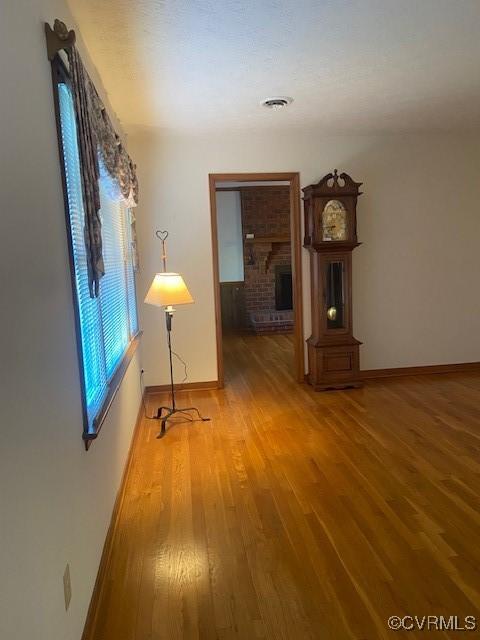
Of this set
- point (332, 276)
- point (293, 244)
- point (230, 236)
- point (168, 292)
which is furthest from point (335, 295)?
point (230, 236)

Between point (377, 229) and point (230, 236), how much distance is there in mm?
3642

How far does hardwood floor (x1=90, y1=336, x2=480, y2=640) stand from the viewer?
5.44ft

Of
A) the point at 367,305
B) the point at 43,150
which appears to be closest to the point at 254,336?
the point at 367,305

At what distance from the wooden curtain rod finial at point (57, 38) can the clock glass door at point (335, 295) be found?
3122mm

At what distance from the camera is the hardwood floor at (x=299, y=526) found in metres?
1.66

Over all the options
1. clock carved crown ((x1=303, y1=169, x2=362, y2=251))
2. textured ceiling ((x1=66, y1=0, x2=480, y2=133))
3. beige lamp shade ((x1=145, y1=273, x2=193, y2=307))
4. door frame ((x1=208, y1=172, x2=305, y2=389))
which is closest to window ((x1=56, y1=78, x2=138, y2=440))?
beige lamp shade ((x1=145, y1=273, x2=193, y2=307))

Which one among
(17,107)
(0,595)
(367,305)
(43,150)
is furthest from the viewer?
(367,305)

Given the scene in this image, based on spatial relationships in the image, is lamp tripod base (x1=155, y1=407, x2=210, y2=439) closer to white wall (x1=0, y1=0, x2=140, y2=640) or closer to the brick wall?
white wall (x1=0, y1=0, x2=140, y2=640)

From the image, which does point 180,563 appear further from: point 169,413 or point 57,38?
point 57,38

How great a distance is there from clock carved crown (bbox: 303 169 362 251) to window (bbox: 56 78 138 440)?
175 cm

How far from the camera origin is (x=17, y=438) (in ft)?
3.43

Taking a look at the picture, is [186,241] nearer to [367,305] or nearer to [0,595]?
[367,305]

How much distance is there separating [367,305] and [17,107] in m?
3.94

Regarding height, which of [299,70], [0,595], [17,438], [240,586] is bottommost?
[240,586]
